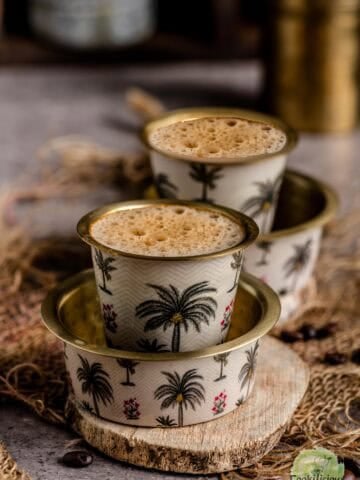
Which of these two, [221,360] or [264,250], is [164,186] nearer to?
[264,250]

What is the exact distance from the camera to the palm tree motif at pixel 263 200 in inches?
53.6

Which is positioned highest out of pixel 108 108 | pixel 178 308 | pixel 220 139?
pixel 220 139

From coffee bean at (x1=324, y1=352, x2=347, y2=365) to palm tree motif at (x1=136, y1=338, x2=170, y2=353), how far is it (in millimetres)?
305

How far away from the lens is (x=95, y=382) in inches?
44.7

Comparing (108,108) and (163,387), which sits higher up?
(163,387)

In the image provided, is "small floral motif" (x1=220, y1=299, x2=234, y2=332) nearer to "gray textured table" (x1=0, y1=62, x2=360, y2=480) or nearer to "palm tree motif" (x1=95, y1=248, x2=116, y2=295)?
"palm tree motif" (x1=95, y1=248, x2=116, y2=295)

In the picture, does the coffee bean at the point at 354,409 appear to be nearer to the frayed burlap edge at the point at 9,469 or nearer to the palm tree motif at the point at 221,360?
the palm tree motif at the point at 221,360

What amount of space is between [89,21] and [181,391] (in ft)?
5.73

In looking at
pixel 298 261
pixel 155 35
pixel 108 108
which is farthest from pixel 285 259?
pixel 155 35

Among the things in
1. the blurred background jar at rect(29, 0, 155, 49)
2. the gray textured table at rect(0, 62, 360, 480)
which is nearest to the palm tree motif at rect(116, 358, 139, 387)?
the gray textured table at rect(0, 62, 360, 480)

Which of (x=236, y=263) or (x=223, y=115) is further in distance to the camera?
(x=223, y=115)

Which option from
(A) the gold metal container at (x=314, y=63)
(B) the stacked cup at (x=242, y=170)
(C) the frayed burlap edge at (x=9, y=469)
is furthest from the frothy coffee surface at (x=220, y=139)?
(A) the gold metal container at (x=314, y=63)

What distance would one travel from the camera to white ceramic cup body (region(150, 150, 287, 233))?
1319 mm

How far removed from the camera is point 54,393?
4.17ft
